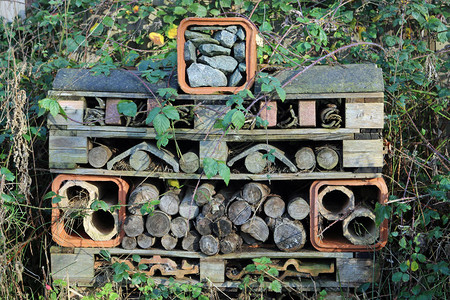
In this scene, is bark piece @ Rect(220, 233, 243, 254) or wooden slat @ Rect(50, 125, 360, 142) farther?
bark piece @ Rect(220, 233, 243, 254)

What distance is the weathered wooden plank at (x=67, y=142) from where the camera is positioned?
2.97m

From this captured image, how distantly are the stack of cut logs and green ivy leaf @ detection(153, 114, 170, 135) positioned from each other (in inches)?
19.5

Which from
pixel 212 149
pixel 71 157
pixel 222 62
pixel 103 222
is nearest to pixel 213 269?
pixel 212 149

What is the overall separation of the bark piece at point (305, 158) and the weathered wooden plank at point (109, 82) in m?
0.84

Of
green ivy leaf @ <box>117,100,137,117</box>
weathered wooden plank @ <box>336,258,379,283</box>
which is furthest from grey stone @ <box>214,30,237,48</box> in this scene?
weathered wooden plank @ <box>336,258,379,283</box>

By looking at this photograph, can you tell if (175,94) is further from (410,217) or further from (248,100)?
(410,217)

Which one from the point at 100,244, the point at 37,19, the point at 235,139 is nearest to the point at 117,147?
the point at 100,244

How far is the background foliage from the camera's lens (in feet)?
9.62

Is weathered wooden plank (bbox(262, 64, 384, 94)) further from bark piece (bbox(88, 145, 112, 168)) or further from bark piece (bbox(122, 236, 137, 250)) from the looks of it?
bark piece (bbox(122, 236, 137, 250))

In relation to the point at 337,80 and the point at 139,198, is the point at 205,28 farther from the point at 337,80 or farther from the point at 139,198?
the point at 139,198

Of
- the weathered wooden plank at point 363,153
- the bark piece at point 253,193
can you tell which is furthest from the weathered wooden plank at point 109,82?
the weathered wooden plank at point 363,153

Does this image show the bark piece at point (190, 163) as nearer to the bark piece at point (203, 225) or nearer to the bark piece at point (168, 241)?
the bark piece at point (203, 225)

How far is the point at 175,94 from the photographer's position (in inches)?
109

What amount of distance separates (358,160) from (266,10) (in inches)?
69.1
